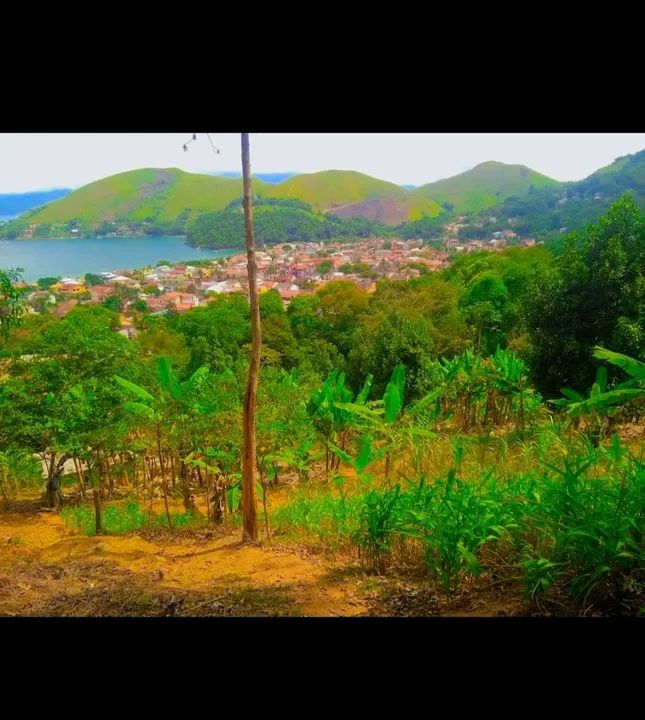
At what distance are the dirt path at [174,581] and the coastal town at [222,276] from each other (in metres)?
1.68

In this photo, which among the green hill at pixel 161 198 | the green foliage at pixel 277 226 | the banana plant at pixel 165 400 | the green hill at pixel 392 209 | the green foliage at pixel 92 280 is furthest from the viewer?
the green hill at pixel 392 209

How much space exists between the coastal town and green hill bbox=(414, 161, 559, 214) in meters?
0.85

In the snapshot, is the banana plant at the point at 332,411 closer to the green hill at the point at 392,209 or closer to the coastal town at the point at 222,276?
the coastal town at the point at 222,276

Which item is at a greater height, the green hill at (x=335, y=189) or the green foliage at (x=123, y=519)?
the green hill at (x=335, y=189)

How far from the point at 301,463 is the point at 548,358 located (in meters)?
2.10

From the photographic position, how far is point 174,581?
2338 millimetres

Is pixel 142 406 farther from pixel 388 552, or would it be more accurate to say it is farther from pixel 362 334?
pixel 362 334

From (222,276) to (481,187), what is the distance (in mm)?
2476

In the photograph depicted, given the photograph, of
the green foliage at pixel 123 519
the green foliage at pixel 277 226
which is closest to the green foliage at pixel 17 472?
the green foliage at pixel 123 519

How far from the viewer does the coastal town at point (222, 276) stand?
4492 millimetres

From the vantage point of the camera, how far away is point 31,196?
9.34ft

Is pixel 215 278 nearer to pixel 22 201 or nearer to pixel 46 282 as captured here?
pixel 46 282

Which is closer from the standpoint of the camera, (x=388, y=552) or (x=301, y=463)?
(x=388, y=552)
